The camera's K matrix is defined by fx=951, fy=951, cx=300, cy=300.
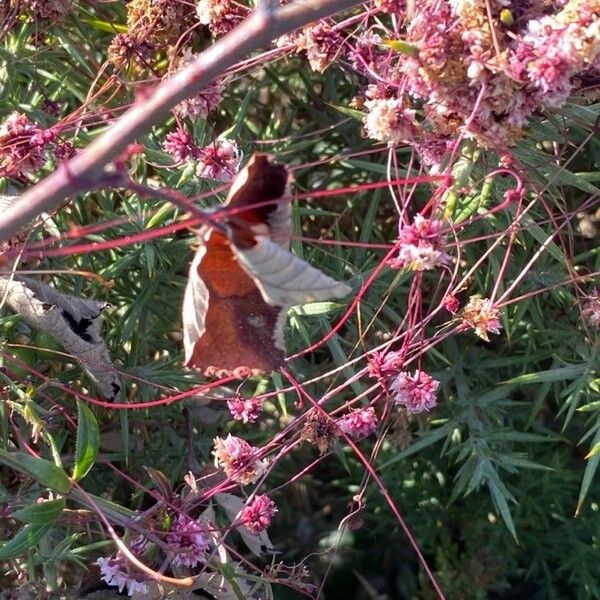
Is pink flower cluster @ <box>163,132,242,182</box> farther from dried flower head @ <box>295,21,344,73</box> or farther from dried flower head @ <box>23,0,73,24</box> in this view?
dried flower head @ <box>23,0,73,24</box>

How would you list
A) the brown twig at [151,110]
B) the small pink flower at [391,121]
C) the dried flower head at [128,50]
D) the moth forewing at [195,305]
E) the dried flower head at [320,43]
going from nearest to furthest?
the brown twig at [151,110] → the moth forewing at [195,305] → the small pink flower at [391,121] → the dried flower head at [320,43] → the dried flower head at [128,50]

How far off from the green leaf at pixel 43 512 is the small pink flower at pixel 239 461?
19cm

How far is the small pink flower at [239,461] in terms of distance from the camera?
1130 millimetres

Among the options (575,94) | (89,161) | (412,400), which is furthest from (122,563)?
(575,94)

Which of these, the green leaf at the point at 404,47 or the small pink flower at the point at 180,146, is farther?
the small pink flower at the point at 180,146

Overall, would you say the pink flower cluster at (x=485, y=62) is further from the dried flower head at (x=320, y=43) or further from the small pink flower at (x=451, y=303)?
the small pink flower at (x=451, y=303)

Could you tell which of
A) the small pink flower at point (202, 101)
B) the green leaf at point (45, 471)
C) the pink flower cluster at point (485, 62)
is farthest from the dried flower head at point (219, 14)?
the green leaf at point (45, 471)

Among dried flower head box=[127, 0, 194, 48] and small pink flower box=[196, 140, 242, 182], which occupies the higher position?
dried flower head box=[127, 0, 194, 48]

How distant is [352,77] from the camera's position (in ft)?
4.16

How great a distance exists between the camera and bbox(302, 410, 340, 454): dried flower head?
3.76ft

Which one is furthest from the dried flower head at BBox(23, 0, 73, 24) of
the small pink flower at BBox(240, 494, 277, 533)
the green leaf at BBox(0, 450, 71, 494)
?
the small pink flower at BBox(240, 494, 277, 533)

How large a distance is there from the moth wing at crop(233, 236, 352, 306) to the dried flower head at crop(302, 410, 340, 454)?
40 centimetres

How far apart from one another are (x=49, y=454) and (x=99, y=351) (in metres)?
0.18

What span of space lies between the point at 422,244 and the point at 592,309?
434 millimetres
